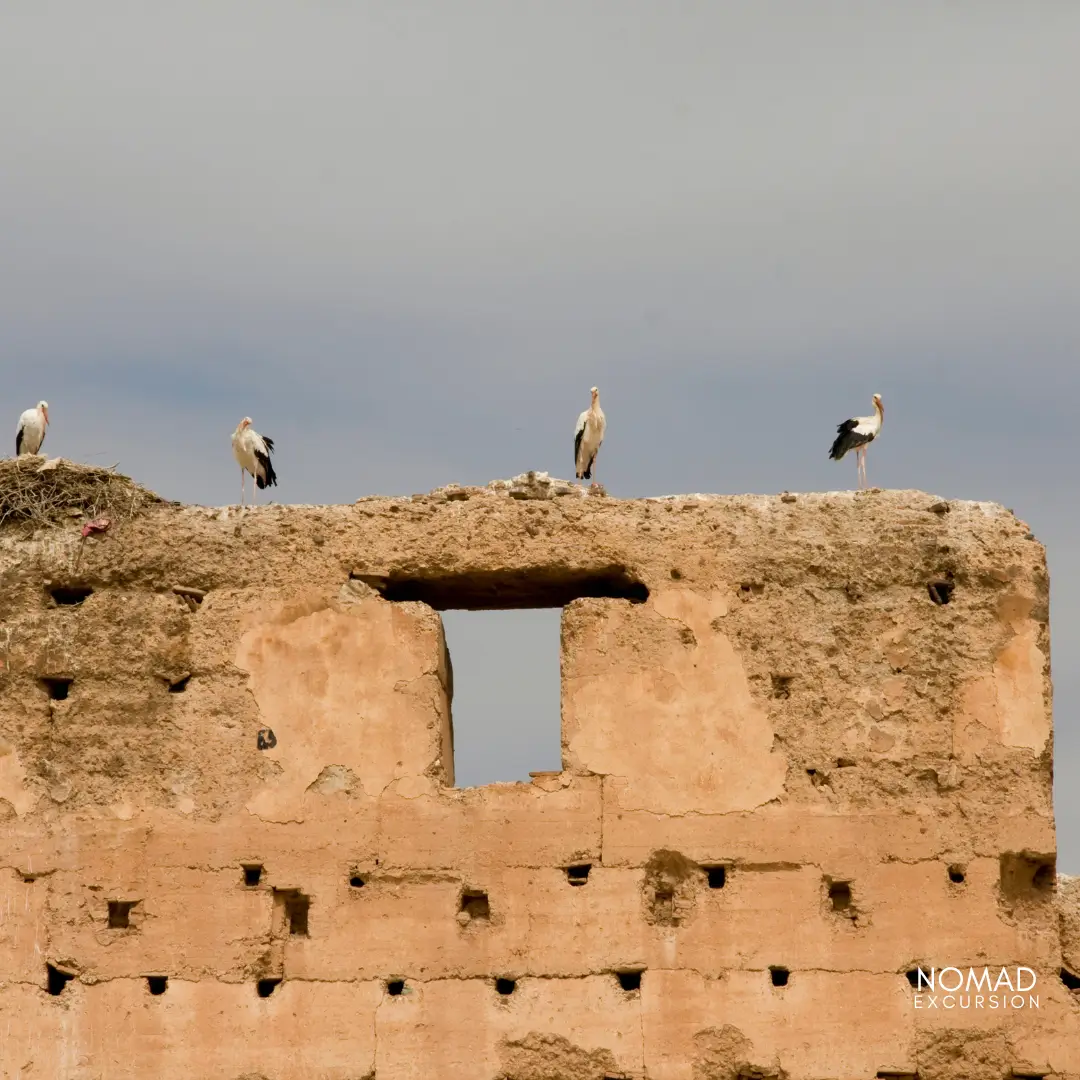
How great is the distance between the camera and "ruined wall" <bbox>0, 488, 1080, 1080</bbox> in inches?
438

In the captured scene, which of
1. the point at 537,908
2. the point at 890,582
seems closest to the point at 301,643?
the point at 537,908

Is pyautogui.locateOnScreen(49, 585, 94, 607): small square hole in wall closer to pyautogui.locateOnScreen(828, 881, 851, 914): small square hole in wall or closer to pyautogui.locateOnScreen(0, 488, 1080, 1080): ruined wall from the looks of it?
pyautogui.locateOnScreen(0, 488, 1080, 1080): ruined wall

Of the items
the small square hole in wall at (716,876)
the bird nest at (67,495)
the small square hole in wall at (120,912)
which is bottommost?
the small square hole in wall at (120,912)

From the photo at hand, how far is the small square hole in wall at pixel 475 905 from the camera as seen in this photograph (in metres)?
11.3

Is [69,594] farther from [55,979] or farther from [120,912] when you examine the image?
[55,979]

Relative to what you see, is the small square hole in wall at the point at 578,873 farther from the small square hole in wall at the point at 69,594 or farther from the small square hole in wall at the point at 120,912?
the small square hole in wall at the point at 69,594

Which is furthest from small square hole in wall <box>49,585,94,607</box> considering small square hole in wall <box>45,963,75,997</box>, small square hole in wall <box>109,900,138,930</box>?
small square hole in wall <box>45,963,75,997</box>

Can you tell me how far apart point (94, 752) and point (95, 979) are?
106 centimetres

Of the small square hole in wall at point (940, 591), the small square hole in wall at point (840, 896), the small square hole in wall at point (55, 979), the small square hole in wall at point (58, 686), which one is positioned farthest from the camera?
the small square hole in wall at point (58, 686)

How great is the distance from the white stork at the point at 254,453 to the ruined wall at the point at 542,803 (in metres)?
1.19

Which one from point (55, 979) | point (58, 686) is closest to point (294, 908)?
point (55, 979)

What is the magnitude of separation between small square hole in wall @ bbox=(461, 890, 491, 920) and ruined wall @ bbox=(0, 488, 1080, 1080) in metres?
0.06

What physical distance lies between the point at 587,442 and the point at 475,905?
9.93ft

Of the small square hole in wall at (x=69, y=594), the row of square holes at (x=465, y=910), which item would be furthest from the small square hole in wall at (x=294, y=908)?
the small square hole in wall at (x=69, y=594)
